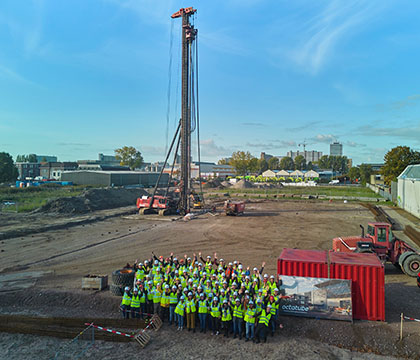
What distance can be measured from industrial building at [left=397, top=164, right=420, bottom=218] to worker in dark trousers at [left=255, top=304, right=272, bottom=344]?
37482 millimetres

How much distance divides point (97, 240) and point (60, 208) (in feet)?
57.5

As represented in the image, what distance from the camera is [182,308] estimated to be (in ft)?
37.3

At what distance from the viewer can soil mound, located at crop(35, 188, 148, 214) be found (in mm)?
41147

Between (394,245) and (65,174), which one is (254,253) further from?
(65,174)

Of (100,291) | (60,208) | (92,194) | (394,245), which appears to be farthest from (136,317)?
(92,194)

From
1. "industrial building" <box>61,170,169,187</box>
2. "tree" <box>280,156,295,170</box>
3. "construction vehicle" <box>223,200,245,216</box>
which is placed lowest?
"construction vehicle" <box>223,200,245,216</box>

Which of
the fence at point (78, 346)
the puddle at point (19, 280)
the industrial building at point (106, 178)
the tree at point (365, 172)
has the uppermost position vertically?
the tree at point (365, 172)

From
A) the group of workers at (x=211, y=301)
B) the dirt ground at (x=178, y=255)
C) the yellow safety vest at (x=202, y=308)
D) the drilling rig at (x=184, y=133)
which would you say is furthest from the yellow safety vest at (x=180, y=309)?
the drilling rig at (x=184, y=133)

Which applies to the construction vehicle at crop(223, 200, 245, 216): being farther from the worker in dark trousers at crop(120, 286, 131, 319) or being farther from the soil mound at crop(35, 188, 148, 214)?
the worker in dark trousers at crop(120, 286, 131, 319)

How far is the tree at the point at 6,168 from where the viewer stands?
79.6 meters

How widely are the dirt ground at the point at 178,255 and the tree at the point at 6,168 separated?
53.5 meters

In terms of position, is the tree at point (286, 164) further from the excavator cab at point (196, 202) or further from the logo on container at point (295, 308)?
the logo on container at point (295, 308)

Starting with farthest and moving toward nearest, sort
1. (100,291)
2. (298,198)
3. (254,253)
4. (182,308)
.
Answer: (298,198), (254,253), (100,291), (182,308)

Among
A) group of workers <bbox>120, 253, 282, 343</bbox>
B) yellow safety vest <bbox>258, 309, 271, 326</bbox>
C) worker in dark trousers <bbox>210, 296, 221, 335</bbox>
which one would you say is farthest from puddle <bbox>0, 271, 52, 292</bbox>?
yellow safety vest <bbox>258, 309, 271, 326</bbox>
